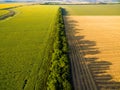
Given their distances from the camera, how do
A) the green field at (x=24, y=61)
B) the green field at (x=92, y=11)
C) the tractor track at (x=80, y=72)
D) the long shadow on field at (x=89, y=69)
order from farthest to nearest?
the green field at (x=92, y=11) → the long shadow on field at (x=89, y=69) → the tractor track at (x=80, y=72) → the green field at (x=24, y=61)

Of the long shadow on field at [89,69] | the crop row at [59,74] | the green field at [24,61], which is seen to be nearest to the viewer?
the crop row at [59,74]

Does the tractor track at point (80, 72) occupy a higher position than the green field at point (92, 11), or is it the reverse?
the tractor track at point (80, 72)

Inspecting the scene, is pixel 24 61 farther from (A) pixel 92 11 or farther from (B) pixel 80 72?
(A) pixel 92 11

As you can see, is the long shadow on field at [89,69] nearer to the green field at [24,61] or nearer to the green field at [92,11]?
the green field at [24,61]

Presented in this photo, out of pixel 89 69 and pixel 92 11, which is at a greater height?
pixel 89 69

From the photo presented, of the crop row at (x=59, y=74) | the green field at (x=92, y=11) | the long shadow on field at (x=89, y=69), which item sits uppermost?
the crop row at (x=59, y=74)

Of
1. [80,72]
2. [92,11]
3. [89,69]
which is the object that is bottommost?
[92,11]

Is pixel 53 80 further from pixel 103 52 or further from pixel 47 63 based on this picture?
pixel 103 52

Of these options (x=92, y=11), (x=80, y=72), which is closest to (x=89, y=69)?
(x=80, y=72)

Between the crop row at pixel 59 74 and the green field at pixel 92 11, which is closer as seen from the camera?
the crop row at pixel 59 74

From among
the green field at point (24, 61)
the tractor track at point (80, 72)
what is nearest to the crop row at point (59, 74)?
the green field at point (24, 61)
